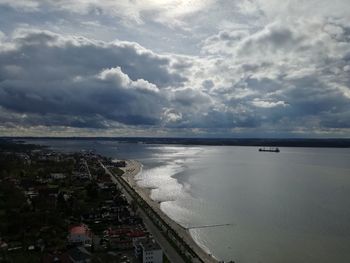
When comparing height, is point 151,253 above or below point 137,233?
above

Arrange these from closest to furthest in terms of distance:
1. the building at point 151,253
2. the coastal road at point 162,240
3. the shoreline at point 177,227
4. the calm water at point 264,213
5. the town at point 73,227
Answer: the building at point 151,253, the town at point 73,227, the coastal road at point 162,240, the shoreline at point 177,227, the calm water at point 264,213

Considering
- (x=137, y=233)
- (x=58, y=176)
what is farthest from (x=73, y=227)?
(x=58, y=176)

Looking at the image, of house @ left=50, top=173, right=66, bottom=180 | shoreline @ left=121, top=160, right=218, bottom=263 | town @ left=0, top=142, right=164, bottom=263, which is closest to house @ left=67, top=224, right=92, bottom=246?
town @ left=0, top=142, right=164, bottom=263

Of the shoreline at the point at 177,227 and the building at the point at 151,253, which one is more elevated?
the building at the point at 151,253

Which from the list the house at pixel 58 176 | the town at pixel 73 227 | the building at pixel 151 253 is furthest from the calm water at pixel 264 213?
the house at pixel 58 176

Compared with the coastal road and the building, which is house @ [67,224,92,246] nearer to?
the coastal road

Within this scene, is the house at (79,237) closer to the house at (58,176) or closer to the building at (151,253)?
the building at (151,253)

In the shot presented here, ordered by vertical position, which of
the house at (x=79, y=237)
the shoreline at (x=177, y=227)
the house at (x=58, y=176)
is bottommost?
the shoreline at (x=177, y=227)

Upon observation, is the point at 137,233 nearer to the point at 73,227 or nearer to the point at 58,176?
the point at 73,227

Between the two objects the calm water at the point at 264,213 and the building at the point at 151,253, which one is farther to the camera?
the calm water at the point at 264,213

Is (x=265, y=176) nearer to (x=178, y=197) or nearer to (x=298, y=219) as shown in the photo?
(x=178, y=197)

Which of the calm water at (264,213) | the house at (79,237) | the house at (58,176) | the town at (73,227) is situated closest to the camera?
the town at (73,227)
